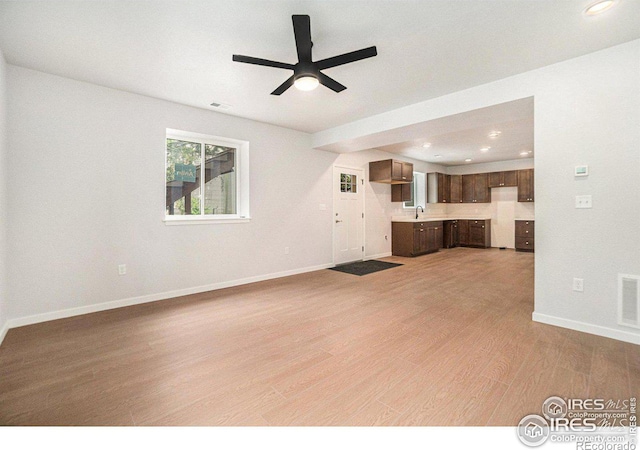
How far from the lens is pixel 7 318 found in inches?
116

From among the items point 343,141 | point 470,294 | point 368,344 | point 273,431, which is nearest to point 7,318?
point 273,431

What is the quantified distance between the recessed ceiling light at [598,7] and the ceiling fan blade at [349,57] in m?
1.59

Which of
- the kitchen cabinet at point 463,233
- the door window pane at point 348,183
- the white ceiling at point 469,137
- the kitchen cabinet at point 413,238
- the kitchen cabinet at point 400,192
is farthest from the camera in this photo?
the kitchen cabinet at point 463,233

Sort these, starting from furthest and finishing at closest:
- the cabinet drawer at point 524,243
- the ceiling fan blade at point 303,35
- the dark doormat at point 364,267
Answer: the cabinet drawer at point 524,243 < the dark doormat at point 364,267 < the ceiling fan blade at point 303,35

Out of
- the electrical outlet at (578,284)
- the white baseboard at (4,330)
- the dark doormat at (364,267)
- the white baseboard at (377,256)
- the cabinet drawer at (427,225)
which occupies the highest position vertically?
the cabinet drawer at (427,225)

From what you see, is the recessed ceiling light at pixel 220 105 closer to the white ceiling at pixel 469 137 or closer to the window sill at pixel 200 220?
the window sill at pixel 200 220

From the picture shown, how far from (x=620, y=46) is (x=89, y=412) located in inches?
196

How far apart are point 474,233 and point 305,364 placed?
847 cm

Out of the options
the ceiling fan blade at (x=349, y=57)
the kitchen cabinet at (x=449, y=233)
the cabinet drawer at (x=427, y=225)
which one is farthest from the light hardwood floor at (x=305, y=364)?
the kitchen cabinet at (x=449, y=233)

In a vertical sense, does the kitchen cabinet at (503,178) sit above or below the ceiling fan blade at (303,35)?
below

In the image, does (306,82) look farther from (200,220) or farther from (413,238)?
(413,238)

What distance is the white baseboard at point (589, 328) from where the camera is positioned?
2570 mm

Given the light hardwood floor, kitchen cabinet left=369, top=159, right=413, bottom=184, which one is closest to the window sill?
the light hardwood floor

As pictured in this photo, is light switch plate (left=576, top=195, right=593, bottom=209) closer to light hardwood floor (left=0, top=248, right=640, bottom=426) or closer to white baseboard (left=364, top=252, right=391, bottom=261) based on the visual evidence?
light hardwood floor (left=0, top=248, right=640, bottom=426)
